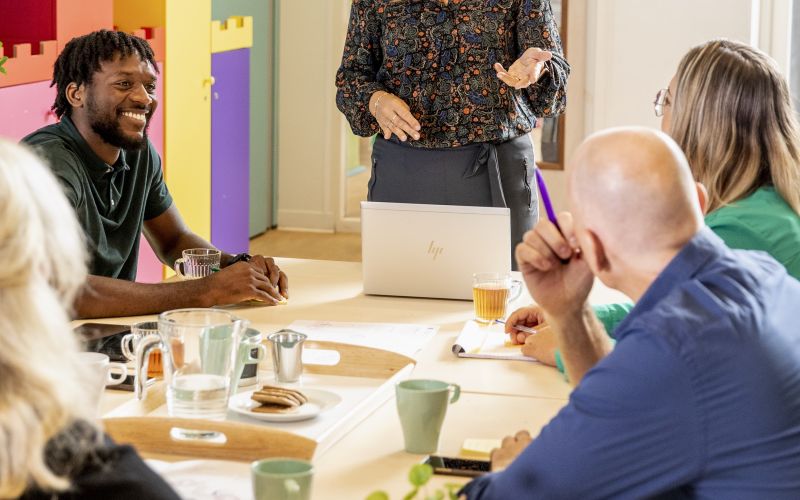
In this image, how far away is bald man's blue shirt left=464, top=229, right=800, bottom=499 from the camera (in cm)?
119

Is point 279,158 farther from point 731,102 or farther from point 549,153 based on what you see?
point 731,102

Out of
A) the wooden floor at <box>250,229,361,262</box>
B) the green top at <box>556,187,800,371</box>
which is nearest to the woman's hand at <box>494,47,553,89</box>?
the green top at <box>556,187,800,371</box>

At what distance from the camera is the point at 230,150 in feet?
17.4

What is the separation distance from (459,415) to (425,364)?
286mm

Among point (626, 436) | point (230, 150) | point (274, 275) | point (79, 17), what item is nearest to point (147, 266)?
point (79, 17)

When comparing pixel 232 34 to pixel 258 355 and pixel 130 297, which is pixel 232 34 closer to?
pixel 130 297

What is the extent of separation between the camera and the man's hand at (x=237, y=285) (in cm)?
230

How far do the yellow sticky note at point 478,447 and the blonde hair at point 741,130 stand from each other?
2.59 feet

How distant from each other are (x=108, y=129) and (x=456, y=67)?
919mm

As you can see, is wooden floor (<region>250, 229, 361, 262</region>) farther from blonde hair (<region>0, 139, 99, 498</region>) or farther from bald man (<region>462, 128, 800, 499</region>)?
blonde hair (<region>0, 139, 99, 498</region>)

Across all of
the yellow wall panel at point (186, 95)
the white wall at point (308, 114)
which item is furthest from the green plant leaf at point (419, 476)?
the white wall at point (308, 114)

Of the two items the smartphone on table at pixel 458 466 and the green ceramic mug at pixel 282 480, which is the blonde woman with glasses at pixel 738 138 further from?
the green ceramic mug at pixel 282 480

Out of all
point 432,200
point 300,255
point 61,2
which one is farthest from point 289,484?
point 300,255

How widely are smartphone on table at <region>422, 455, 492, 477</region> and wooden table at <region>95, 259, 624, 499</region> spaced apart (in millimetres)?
20
